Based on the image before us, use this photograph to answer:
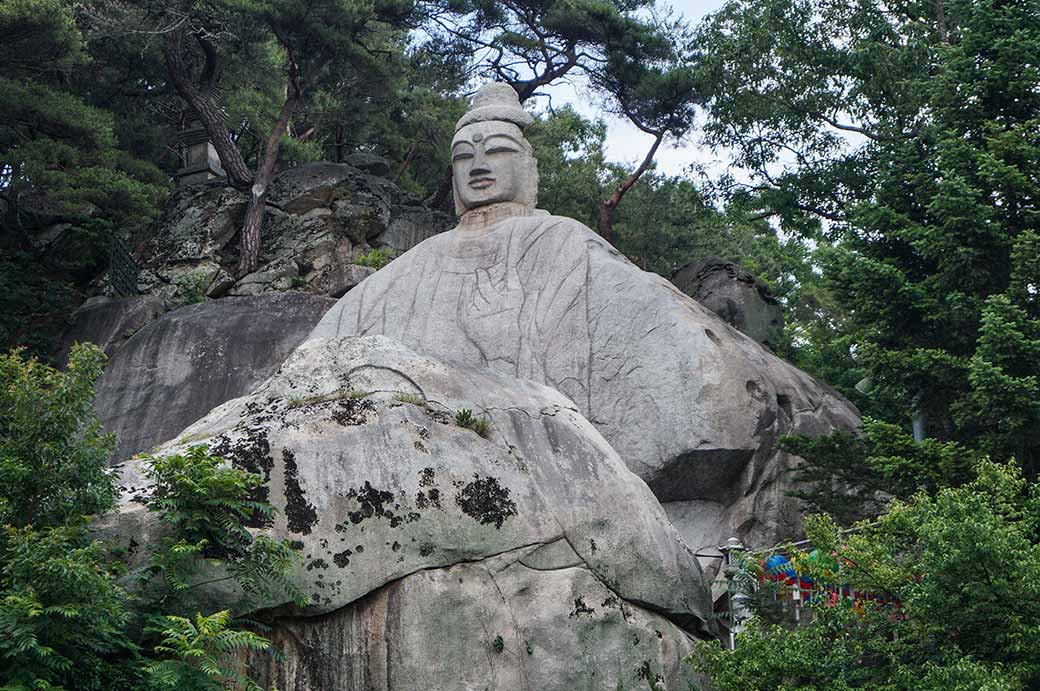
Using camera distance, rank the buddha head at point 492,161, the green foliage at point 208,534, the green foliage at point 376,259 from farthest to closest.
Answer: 1. the green foliage at point 376,259
2. the buddha head at point 492,161
3. the green foliage at point 208,534

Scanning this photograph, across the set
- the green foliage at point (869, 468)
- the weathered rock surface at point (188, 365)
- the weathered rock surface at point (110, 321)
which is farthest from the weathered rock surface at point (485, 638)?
the weathered rock surface at point (110, 321)

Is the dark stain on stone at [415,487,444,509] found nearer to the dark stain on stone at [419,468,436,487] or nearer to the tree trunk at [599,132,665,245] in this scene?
the dark stain on stone at [419,468,436,487]

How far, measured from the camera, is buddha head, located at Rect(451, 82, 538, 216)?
15.4 meters

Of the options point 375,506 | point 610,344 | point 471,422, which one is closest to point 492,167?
point 610,344

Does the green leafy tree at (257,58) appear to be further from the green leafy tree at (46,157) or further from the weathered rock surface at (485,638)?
the weathered rock surface at (485,638)

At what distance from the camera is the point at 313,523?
9492mm

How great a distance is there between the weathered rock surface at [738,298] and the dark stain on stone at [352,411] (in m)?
10.7

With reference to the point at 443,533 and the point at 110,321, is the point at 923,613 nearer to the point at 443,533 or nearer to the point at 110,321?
the point at 443,533

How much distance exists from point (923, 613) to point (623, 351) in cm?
514

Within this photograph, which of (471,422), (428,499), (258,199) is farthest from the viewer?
(258,199)

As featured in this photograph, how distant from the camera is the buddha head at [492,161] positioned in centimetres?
1542

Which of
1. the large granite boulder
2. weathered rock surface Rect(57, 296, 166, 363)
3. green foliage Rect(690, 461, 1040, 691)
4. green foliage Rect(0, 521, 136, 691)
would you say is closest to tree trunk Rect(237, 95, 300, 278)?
weathered rock surface Rect(57, 296, 166, 363)

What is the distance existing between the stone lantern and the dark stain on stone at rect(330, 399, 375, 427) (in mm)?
17463

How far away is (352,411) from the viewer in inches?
398
